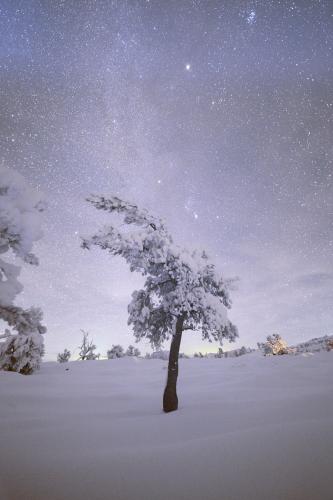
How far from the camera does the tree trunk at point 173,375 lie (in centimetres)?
880

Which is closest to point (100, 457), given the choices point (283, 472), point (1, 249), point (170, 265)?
point (283, 472)

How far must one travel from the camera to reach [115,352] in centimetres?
3203

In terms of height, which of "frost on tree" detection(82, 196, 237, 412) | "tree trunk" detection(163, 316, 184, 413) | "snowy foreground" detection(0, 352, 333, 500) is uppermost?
"frost on tree" detection(82, 196, 237, 412)

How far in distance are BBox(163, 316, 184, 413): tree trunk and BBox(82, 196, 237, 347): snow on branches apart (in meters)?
0.25

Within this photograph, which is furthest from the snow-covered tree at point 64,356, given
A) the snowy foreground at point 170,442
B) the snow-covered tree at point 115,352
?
the snowy foreground at point 170,442

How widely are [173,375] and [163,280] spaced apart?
3213 millimetres

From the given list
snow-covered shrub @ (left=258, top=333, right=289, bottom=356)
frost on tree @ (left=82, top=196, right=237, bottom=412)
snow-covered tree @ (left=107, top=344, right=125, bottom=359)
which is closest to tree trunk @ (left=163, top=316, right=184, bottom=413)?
frost on tree @ (left=82, top=196, right=237, bottom=412)

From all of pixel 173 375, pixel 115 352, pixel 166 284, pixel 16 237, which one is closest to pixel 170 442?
pixel 173 375

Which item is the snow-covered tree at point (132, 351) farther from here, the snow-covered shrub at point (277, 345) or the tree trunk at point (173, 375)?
the tree trunk at point (173, 375)

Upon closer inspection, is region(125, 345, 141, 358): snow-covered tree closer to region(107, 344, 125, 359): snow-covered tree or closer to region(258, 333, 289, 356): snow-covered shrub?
region(107, 344, 125, 359): snow-covered tree

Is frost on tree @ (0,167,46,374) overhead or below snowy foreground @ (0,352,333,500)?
overhead

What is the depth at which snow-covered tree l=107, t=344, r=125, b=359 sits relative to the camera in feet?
105

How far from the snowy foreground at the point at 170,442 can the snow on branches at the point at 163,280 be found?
8.68 ft

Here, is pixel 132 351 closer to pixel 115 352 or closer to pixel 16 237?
pixel 115 352
